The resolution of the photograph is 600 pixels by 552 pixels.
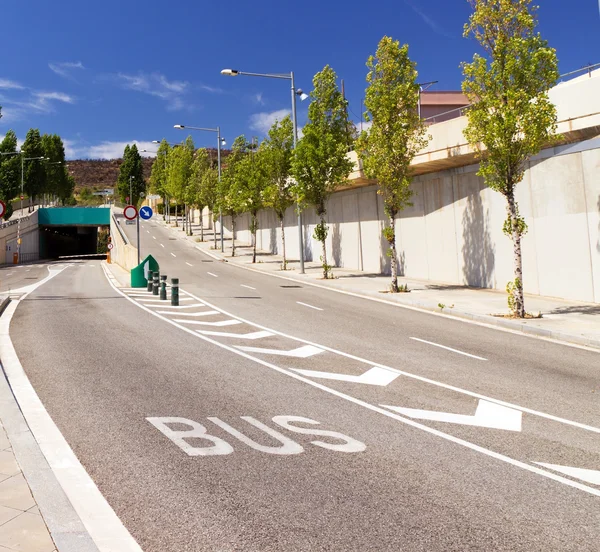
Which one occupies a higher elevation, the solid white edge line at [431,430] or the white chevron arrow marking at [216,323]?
the white chevron arrow marking at [216,323]

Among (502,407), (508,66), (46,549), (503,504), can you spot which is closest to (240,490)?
(46,549)

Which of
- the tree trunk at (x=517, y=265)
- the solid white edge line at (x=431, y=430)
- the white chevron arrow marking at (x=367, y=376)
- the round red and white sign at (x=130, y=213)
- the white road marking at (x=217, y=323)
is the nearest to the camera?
the solid white edge line at (x=431, y=430)

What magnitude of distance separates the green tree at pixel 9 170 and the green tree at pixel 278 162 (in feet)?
150

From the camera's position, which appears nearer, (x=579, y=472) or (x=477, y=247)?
(x=579, y=472)

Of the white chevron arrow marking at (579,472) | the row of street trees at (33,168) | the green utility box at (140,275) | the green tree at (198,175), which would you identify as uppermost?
the row of street trees at (33,168)

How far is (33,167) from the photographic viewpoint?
2965 inches

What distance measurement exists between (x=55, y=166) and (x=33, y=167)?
44.9 ft

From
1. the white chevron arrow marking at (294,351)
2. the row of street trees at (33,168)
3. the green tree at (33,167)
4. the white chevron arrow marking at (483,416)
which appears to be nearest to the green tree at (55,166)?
the row of street trees at (33,168)

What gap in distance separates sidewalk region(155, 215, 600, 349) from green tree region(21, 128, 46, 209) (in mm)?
59072

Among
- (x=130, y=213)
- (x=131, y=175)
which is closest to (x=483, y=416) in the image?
(x=130, y=213)

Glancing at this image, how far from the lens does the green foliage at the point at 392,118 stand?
19.6 meters

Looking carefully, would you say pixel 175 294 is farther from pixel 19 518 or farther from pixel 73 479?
pixel 19 518

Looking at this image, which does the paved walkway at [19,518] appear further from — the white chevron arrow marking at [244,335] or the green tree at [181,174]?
the green tree at [181,174]

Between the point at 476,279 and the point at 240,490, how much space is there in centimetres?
1856
